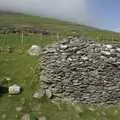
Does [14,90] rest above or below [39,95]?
above

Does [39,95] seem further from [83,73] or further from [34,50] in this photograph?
[34,50]

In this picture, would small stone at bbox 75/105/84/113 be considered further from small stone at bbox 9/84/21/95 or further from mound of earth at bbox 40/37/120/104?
small stone at bbox 9/84/21/95

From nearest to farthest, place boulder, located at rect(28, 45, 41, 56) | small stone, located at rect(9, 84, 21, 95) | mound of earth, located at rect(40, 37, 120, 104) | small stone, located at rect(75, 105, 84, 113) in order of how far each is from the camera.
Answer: small stone, located at rect(75, 105, 84, 113)
mound of earth, located at rect(40, 37, 120, 104)
small stone, located at rect(9, 84, 21, 95)
boulder, located at rect(28, 45, 41, 56)

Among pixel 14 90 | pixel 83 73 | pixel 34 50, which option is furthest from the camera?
pixel 34 50

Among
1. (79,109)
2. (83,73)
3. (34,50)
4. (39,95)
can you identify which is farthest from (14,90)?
(34,50)

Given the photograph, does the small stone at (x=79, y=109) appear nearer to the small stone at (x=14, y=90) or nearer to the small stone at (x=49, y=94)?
the small stone at (x=49, y=94)

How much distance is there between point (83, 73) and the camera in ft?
64.0

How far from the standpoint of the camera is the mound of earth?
19.5m

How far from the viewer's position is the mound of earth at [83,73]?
19484 mm

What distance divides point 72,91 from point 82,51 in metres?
2.28

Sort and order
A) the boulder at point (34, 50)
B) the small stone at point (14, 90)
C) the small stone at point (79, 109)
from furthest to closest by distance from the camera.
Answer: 1. the boulder at point (34, 50)
2. the small stone at point (14, 90)
3. the small stone at point (79, 109)

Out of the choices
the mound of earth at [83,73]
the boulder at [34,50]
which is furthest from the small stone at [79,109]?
the boulder at [34,50]

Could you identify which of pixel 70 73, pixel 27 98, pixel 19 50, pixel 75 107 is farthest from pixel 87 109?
pixel 19 50

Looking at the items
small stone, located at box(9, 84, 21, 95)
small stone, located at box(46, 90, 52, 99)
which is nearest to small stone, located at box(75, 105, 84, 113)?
small stone, located at box(46, 90, 52, 99)
